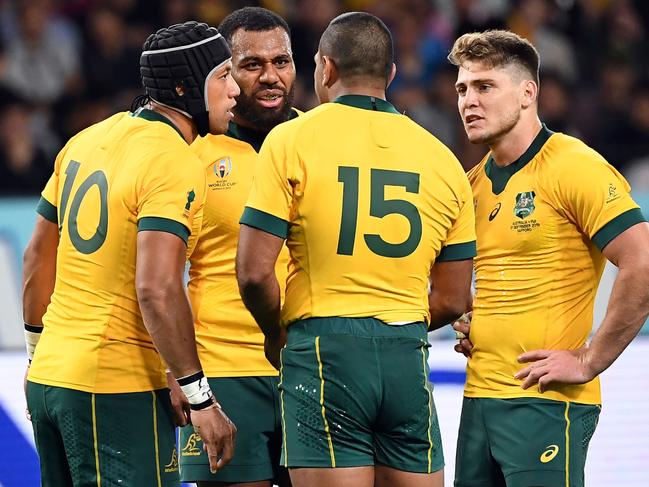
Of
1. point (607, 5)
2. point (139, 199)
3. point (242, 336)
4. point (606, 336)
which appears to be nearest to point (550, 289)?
point (606, 336)

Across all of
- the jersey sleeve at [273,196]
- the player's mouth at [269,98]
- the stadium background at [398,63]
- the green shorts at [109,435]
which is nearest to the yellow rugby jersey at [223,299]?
the player's mouth at [269,98]

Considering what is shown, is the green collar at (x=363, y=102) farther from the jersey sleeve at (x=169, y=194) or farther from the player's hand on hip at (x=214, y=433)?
the player's hand on hip at (x=214, y=433)

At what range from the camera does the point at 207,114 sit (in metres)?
4.00

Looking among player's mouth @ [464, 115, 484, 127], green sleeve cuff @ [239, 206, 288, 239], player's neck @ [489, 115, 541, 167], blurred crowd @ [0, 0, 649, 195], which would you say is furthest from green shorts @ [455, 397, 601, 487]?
blurred crowd @ [0, 0, 649, 195]

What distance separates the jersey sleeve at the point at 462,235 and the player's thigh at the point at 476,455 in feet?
2.16

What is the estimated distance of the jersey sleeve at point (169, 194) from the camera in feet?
12.0

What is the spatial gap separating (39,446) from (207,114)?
4.01 feet

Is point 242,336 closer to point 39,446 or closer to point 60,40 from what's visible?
point 39,446

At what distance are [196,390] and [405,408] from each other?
0.65 metres

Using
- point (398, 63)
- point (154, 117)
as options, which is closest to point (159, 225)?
point (154, 117)

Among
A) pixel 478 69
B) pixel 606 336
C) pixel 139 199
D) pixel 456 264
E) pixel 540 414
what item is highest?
pixel 478 69

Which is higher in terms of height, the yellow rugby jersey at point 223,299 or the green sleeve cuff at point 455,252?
the green sleeve cuff at point 455,252

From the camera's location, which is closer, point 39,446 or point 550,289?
point 39,446

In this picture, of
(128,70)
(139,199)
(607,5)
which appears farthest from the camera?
(607,5)
